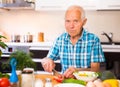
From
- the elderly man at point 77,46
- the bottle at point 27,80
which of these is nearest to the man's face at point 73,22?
the elderly man at point 77,46

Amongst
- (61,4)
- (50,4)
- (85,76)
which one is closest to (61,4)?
(61,4)

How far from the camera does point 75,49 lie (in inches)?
82.3

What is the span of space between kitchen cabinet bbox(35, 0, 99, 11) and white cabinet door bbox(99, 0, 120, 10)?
9cm

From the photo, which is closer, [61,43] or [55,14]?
[61,43]

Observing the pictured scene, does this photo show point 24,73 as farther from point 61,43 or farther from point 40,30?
point 40,30

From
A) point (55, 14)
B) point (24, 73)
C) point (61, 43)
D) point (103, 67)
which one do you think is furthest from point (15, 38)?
point (24, 73)

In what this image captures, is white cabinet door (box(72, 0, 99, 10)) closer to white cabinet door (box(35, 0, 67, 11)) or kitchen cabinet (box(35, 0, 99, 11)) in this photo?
kitchen cabinet (box(35, 0, 99, 11))

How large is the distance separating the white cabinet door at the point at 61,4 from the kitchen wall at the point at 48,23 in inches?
13.0

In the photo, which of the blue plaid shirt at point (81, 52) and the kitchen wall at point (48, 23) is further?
the kitchen wall at point (48, 23)

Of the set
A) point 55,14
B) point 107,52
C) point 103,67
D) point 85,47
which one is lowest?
point 103,67

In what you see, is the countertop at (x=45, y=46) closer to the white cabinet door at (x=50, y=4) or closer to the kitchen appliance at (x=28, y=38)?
the kitchen appliance at (x=28, y=38)

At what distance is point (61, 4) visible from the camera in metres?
3.48

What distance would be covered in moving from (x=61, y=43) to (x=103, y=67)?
1221 millimetres

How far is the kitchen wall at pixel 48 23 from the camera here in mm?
3715
